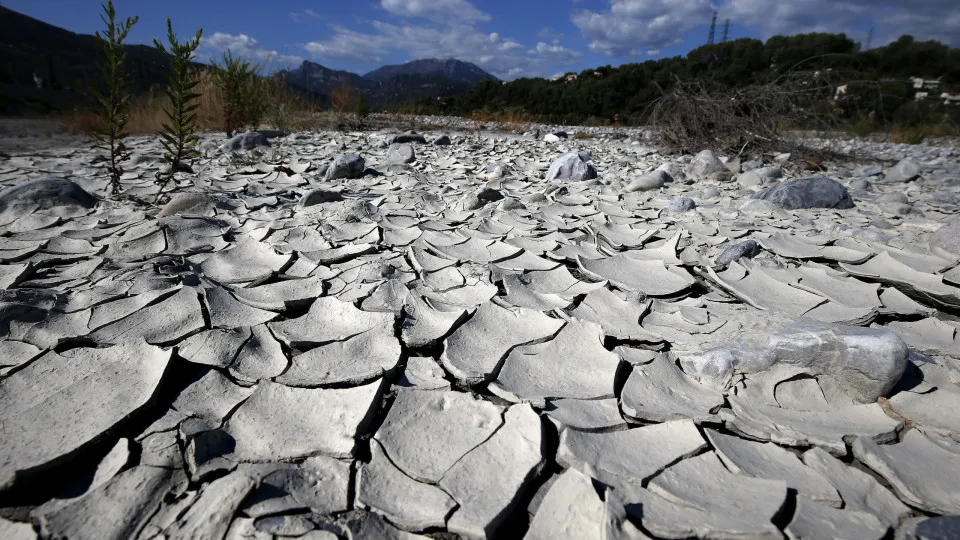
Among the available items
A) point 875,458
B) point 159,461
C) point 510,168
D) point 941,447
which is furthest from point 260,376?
point 510,168

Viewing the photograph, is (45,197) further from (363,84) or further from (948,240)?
(363,84)

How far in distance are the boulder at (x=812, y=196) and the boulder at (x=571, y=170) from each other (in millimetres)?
1108

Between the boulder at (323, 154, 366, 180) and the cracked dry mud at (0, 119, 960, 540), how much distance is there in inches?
49.0

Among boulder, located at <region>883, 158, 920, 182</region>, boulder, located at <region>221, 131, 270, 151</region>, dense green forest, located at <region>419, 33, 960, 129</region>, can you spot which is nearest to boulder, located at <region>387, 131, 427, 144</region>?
boulder, located at <region>221, 131, 270, 151</region>

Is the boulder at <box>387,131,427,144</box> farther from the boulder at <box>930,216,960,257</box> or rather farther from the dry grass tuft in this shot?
the boulder at <box>930,216,960,257</box>

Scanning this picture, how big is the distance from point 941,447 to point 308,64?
9.67 m

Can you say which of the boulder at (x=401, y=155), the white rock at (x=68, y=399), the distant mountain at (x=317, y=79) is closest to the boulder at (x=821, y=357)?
the white rock at (x=68, y=399)

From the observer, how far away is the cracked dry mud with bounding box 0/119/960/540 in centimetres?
68

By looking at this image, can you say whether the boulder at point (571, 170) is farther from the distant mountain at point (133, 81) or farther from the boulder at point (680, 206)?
the distant mountain at point (133, 81)

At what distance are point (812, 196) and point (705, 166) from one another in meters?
1.00

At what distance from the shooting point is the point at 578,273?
62.5 inches

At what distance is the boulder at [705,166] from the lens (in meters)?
3.39

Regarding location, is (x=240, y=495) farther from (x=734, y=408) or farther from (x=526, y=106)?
(x=526, y=106)

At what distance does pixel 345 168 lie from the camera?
3209mm
